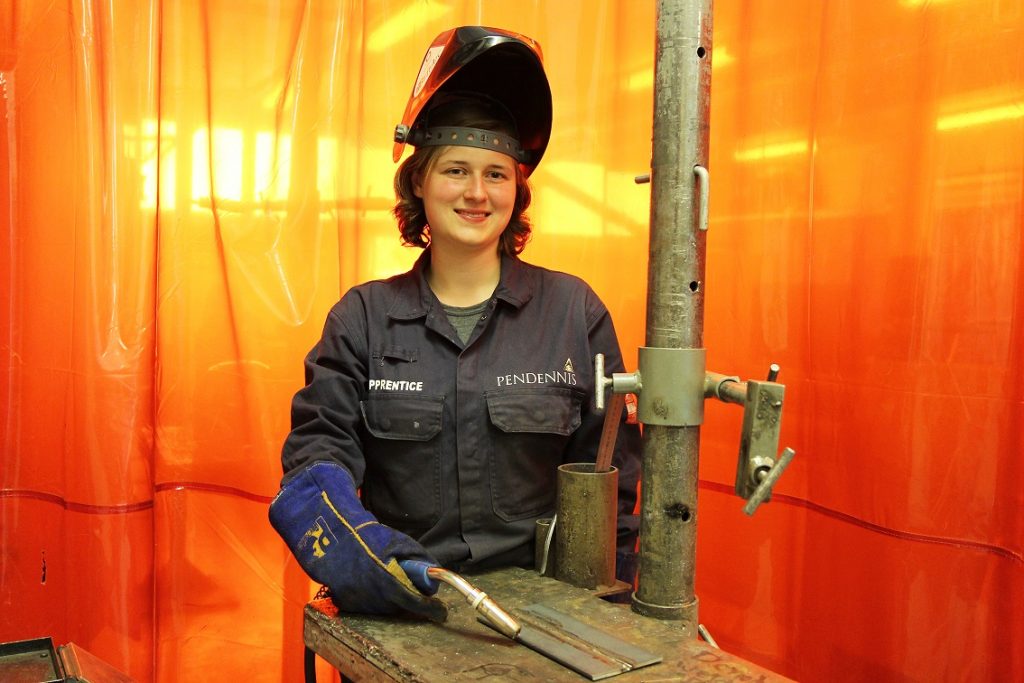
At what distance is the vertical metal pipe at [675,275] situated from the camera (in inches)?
39.4

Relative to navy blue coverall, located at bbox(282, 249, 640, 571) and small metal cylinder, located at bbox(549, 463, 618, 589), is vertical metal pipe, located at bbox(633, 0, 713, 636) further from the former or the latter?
navy blue coverall, located at bbox(282, 249, 640, 571)

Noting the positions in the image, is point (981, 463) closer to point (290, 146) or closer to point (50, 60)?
Answer: point (290, 146)

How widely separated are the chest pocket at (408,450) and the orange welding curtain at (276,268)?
0.57m

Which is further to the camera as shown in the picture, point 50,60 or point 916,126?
point 50,60

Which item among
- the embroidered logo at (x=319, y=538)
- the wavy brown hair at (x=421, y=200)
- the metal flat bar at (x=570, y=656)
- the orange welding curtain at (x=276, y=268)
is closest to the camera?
the metal flat bar at (x=570, y=656)

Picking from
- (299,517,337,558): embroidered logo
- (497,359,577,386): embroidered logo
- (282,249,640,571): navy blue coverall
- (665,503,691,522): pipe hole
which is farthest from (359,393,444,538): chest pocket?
(665,503,691,522): pipe hole

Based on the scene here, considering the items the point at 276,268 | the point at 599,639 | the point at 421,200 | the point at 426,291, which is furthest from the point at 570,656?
the point at 276,268

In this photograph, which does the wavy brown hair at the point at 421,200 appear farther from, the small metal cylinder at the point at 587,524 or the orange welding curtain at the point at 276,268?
the small metal cylinder at the point at 587,524

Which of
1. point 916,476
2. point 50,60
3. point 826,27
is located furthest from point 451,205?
point 50,60

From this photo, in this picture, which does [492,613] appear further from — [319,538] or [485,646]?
[319,538]

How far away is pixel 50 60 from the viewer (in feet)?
5.98

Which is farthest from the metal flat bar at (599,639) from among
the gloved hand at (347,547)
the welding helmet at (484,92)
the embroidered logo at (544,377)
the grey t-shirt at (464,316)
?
the welding helmet at (484,92)

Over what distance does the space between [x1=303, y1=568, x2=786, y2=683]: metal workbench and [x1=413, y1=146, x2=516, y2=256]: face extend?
55 cm

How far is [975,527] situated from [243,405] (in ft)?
4.62
